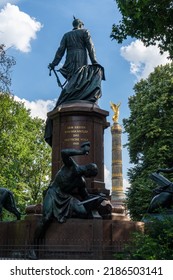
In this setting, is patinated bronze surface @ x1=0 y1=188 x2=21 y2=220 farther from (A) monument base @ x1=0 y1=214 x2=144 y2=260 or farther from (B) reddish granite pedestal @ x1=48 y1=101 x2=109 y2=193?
(A) monument base @ x1=0 y1=214 x2=144 y2=260

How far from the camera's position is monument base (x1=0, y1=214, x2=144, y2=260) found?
31.5 feet

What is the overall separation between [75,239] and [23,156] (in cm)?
2021

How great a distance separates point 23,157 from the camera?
29.8 metres

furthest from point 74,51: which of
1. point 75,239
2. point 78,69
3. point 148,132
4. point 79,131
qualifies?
point 148,132

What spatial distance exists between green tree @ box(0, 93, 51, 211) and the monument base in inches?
626

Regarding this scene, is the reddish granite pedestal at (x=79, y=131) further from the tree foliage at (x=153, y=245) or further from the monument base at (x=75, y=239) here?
the tree foliage at (x=153, y=245)

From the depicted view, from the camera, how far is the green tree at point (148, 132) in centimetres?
2705

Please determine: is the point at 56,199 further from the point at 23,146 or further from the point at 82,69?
the point at 23,146

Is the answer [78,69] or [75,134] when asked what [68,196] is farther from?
[78,69]

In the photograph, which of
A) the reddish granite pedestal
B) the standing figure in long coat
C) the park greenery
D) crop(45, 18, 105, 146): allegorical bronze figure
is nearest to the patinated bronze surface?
the reddish granite pedestal

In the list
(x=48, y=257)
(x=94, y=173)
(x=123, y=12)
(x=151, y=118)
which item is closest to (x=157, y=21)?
(x=123, y=12)

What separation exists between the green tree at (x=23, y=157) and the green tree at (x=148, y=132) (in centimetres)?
676

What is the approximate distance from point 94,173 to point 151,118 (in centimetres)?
2008

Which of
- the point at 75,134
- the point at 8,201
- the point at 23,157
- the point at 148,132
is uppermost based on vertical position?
the point at 148,132
